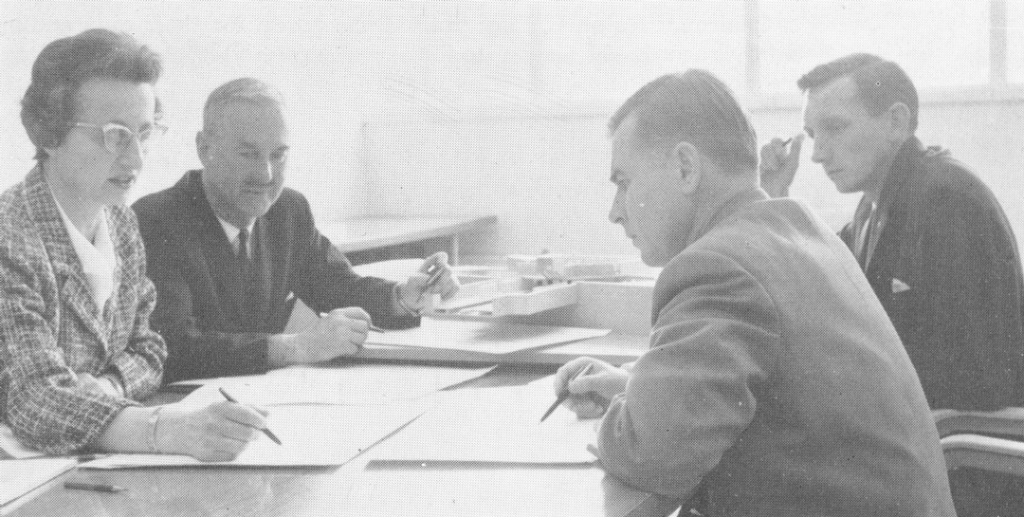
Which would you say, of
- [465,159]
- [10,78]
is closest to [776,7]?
[465,159]

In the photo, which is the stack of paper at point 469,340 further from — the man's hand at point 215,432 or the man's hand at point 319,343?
the man's hand at point 215,432

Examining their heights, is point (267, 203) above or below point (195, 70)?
below

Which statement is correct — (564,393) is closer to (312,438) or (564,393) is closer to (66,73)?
(312,438)

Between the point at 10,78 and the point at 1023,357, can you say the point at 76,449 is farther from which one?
the point at 1023,357

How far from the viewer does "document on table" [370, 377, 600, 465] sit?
1.16 meters

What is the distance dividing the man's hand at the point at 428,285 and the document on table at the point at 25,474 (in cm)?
110

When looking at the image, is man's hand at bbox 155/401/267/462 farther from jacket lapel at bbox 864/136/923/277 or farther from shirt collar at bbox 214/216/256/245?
jacket lapel at bbox 864/136/923/277

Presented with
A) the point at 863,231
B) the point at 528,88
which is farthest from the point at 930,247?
the point at 528,88

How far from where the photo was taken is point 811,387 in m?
1.08

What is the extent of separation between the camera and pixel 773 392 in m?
1.09

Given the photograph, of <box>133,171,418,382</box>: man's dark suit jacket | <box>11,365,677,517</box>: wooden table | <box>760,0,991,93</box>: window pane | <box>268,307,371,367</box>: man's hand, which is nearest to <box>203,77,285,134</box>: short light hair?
<box>133,171,418,382</box>: man's dark suit jacket

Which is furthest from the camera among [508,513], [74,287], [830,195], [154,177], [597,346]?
[830,195]

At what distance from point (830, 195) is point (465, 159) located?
1709mm

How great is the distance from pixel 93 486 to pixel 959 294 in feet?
5.97
